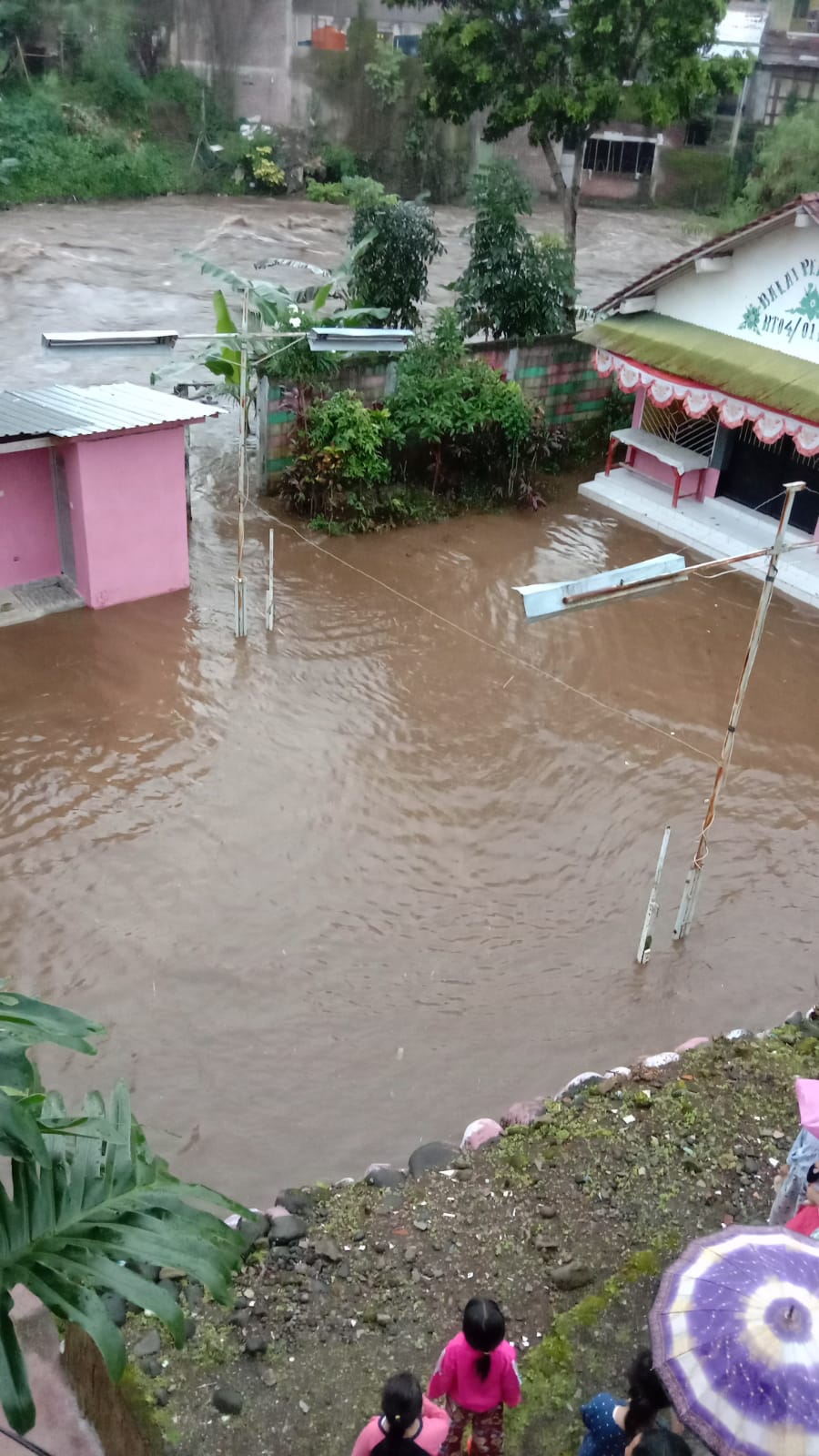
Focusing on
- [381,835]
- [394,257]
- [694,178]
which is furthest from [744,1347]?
[694,178]

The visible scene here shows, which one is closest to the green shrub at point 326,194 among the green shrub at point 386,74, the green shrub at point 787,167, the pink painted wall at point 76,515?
the green shrub at point 386,74

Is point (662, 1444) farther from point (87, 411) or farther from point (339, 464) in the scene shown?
point (339, 464)

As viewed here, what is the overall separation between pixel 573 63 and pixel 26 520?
39.6 ft

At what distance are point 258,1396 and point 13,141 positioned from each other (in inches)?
1312

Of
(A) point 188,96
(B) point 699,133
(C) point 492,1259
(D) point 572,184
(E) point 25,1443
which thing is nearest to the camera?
(E) point 25,1443

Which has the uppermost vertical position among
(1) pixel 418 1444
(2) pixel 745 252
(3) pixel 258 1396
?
(2) pixel 745 252

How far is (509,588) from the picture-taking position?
505 inches

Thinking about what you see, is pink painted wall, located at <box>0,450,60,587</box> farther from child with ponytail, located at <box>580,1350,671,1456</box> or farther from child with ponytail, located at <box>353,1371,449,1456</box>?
child with ponytail, located at <box>580,1350,671,1456</box>

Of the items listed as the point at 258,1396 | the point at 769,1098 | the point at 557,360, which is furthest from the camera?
the point at 557,360

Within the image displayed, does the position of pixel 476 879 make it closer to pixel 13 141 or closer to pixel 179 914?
pixel 179 914

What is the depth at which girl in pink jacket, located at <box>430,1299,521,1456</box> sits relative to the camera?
Answer: 12.7ft

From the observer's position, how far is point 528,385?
15.8 metres

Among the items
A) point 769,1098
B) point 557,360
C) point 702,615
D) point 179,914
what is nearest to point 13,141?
point 557,360

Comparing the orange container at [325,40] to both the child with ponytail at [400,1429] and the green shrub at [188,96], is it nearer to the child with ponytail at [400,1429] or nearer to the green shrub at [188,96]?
the green shrub at [188,96]
